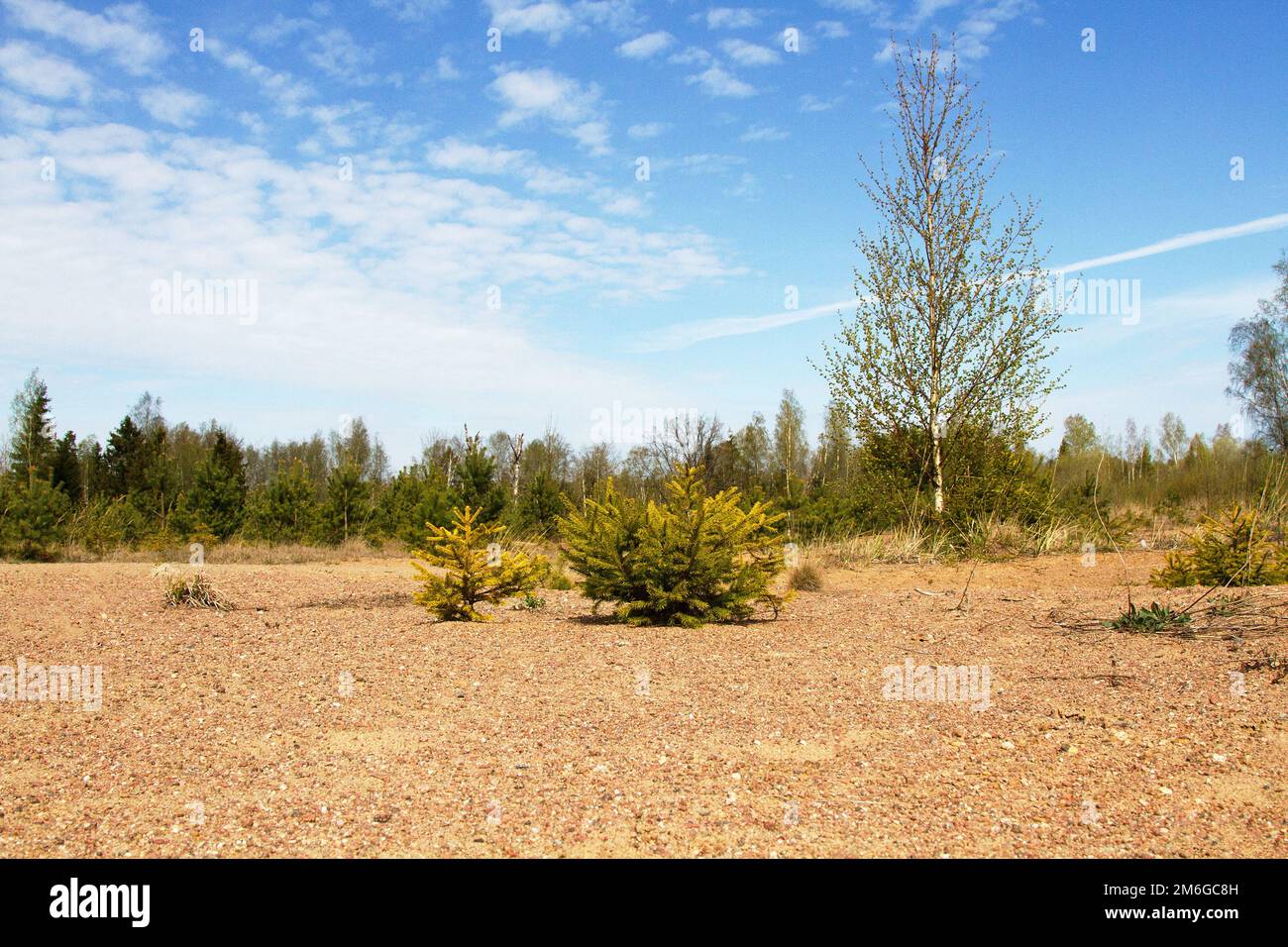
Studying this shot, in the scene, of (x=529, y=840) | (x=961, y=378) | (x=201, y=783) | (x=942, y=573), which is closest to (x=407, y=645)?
(x=201, y=783)

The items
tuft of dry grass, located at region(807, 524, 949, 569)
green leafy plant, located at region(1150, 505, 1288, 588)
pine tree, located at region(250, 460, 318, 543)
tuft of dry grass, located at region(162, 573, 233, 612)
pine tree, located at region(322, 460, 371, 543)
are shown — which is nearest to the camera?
green leafy plant, located at region(1150, 505, 1288, 588)

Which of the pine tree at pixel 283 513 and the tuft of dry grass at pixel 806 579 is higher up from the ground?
the pine tree at pixel 283 513

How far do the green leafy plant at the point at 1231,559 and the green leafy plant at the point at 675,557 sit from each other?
4607mm

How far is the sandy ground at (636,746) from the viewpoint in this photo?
340 cm

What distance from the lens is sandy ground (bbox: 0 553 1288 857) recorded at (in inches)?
134

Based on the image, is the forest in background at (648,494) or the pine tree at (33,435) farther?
the pine tree at (33,435)

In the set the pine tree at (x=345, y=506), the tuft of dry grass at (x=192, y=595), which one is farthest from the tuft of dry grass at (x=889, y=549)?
the pine tree at (x=345, y=506)

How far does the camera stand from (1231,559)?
9070 mm

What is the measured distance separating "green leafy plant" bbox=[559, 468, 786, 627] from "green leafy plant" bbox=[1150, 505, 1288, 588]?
181 inches

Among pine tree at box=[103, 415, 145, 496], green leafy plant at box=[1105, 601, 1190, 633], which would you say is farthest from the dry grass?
green leafy plant at box=[1105, 601, 1190, 633]

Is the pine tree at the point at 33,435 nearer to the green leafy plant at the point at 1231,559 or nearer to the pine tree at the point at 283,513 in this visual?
the pine tree at the point at 283,513

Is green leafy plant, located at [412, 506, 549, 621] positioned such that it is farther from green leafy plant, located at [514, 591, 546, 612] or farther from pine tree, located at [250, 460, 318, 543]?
pine tree, located at [250, 460, 318, 543]

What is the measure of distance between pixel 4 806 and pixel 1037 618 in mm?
7840
